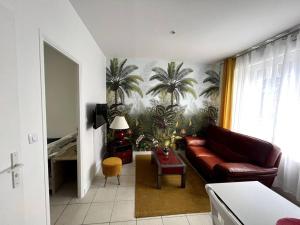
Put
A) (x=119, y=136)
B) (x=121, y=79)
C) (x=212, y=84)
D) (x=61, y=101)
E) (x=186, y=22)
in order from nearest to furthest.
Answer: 1. (x=186, y=22)
2. (x=61, y=101)
3. (x=119, y=136)
4. (x=121, y=79)
5. (x=212, y=84)

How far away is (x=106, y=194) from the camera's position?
255 cm

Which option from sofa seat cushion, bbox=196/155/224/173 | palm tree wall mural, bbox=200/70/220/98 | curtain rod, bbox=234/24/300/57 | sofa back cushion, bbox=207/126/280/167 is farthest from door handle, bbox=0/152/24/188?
palm tree wall mural, bbox=200/70/220/98

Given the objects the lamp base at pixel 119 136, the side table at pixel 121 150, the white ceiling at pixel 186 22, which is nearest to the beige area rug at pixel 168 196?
the side table at pixel 121 150

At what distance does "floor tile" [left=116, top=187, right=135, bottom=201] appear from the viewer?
2469mm

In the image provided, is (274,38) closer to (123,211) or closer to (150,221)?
(150,221)

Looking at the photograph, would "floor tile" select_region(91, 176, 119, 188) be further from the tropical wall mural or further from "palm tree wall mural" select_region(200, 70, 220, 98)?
"palm tree wall mural" select_region(200, 70, 220, 98)

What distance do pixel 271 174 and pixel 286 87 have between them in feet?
4.85

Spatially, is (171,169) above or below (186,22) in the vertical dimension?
below

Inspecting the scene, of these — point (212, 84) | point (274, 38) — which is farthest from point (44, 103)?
point (212, 84)

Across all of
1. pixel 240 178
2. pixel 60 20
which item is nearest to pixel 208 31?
pixel 60 20

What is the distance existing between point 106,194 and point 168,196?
1.05 m

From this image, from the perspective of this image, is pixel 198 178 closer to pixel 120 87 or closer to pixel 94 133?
pixel 94 133

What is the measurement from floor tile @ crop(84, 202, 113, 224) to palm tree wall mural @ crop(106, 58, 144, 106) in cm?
262

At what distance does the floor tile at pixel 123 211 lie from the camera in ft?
6.71
